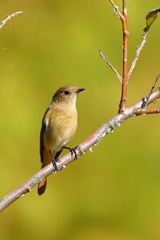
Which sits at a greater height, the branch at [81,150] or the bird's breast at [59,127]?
the bird's breast at [59,127]

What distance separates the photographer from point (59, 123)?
2.48m

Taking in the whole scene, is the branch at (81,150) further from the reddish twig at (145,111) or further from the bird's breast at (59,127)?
the bird's breast at (59,127)

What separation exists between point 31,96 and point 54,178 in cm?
87

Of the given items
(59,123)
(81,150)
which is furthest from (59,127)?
(81,150)

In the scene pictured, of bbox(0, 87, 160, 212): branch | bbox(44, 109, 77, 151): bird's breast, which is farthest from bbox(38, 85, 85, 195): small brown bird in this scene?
bbox(0, 87, 160, 212): branch

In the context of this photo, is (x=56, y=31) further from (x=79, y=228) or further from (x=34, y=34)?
(x=79, y=228)

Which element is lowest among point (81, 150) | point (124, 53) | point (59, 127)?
point (81, 150)

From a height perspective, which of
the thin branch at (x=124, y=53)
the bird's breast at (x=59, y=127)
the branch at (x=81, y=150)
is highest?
the bird's breast at (x=59, y=127)

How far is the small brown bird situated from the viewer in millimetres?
2484

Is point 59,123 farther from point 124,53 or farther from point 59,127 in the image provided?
point 124,53

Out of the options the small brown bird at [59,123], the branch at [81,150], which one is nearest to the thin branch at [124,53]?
the branch at [81,150]

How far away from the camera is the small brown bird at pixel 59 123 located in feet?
8.15

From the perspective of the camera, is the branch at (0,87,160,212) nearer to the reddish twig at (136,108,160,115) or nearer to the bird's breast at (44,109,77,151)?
the reddish twig at (136,108,160,115)

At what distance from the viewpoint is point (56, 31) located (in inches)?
159
